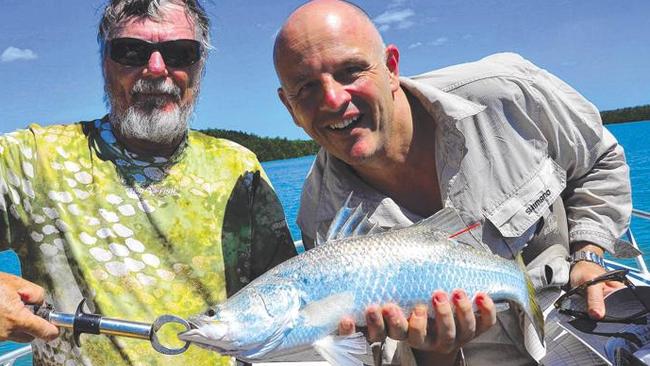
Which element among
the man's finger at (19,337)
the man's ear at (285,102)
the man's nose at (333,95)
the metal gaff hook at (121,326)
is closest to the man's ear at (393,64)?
the man's nose at (333,95)

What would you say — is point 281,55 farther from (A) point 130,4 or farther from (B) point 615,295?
(B) point 615,295

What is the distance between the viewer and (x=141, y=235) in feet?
10.5

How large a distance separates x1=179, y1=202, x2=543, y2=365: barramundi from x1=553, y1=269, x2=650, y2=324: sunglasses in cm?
26

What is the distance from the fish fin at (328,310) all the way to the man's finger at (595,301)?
4.08ft

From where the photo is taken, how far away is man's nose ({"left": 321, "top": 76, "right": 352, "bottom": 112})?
2.98 m

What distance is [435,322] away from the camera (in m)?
2.63

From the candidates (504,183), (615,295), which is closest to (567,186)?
(504,183)

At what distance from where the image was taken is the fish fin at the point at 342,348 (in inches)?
93.8

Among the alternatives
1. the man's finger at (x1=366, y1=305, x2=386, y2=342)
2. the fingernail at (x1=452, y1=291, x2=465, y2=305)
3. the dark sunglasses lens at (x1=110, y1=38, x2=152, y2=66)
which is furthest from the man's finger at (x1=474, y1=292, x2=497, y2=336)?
the dark sunglasses lens at (x1=110, y1=38, x2=152, y2=66)

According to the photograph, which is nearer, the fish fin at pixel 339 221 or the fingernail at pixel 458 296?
the fingernail at pixel 458 296

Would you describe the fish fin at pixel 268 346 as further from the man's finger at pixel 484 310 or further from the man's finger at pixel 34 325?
the man's finger at pixel 484 310

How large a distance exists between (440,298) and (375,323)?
1.04 ft

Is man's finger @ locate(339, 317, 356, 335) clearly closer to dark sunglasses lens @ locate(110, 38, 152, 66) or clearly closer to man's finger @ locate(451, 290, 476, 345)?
man's finger @ locate(451, 290, 476, 345)

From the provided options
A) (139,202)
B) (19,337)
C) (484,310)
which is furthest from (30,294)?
(484,310)
